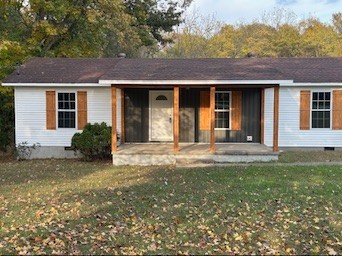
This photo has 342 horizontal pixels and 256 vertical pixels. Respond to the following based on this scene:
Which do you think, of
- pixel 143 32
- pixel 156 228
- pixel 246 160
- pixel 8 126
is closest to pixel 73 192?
pixel 156 228

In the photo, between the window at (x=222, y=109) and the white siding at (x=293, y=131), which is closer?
the white siding at (x=293, y=131)

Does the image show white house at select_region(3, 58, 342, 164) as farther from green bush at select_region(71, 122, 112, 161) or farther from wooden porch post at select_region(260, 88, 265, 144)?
green bush at select_region(71, 122, 112, 161)

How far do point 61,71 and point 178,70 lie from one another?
4751mm

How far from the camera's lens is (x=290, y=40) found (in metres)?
32.4

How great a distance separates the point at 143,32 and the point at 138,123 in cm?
1027

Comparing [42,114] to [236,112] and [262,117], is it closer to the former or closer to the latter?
[236,112]

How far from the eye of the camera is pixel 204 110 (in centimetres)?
1461

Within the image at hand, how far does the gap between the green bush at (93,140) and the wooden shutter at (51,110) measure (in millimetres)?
1527

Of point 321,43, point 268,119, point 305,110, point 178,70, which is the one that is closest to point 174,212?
point 178,70

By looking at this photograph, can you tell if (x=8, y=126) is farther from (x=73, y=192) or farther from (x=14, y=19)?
(x=73, y=192)

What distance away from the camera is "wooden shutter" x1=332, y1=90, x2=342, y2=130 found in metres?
14.1

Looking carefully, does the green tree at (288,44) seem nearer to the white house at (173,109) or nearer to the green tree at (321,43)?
the green tree at (321,43)

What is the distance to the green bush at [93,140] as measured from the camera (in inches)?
501

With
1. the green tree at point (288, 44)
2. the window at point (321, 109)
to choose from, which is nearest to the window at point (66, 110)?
the window at point (321, 109)
